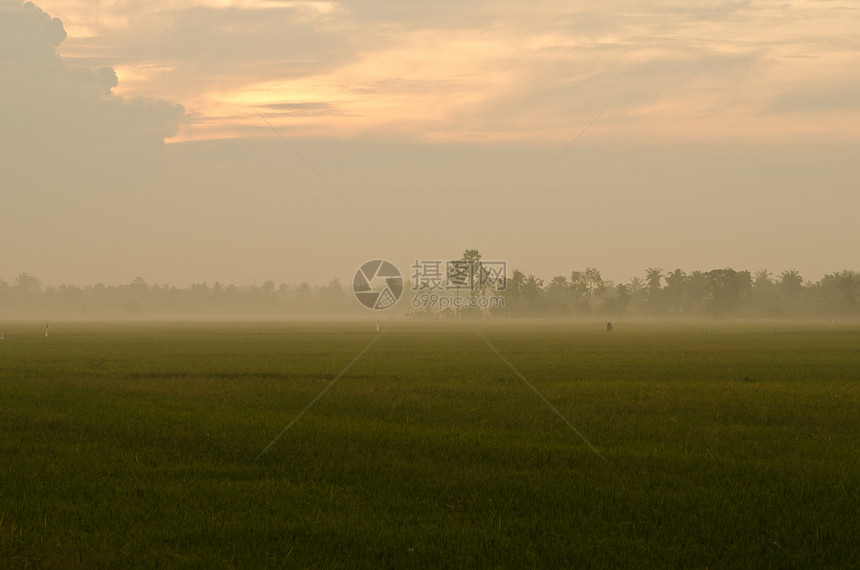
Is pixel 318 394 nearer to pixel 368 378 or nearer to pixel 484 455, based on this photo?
pixel 368 378

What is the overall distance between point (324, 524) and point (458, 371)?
25.7 meters

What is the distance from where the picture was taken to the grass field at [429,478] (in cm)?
995

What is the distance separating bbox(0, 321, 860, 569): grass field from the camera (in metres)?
9.95

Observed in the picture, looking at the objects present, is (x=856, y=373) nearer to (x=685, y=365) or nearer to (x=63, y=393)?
(x=685, y=365)

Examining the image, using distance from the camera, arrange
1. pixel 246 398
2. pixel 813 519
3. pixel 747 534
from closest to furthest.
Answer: pixel 747 534 < pixel 813 519 < pixel 246 398

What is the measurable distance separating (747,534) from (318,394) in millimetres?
18400

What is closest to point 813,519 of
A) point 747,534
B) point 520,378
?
point 747,534

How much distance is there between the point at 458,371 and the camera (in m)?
36.4

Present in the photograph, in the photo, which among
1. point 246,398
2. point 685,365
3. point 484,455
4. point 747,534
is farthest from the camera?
point 685,365

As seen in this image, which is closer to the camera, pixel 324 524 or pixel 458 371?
pixel 324 524

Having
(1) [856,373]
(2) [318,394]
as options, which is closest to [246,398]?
(2) [318,394]

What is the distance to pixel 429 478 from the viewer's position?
13.6 metres

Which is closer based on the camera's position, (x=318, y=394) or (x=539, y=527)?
(x=539, y=527)

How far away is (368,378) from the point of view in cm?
3284
